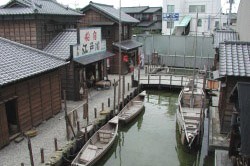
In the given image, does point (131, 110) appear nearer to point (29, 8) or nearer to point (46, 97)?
point (46, 97)

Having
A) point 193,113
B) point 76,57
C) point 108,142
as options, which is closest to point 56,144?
point 108,142

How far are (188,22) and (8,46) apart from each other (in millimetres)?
48339

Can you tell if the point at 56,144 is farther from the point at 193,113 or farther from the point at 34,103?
the point at 193,113

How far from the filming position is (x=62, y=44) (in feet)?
81.9

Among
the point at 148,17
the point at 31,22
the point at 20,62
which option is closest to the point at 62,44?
the point at 31,22

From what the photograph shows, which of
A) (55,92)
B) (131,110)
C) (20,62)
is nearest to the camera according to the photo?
(20,62)

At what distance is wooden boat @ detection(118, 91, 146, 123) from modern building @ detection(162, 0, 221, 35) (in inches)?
1487

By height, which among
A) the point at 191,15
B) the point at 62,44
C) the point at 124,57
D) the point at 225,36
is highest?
the point at 191,15

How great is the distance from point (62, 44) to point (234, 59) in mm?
15292

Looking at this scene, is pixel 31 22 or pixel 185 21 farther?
pixel 185 21

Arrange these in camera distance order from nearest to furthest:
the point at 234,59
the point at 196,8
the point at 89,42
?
the point at 234,59 < the point at 89,42 < the point at 196,8

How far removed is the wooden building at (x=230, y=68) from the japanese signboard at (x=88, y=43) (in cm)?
1179

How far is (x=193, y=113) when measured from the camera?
22.1 m

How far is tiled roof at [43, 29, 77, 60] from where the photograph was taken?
23.8m
